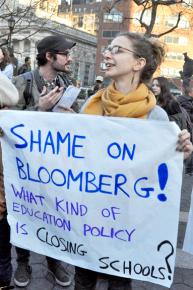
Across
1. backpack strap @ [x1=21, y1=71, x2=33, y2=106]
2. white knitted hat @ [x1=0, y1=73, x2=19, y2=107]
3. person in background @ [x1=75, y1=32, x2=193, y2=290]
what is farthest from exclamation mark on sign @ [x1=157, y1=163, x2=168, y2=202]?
backpack strap @ [x1=21, y1=71, x2=33, y2=106]

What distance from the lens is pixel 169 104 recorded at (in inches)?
216

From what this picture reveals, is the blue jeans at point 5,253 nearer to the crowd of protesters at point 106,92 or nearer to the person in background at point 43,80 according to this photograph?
the crowd of protesters at point 106,92

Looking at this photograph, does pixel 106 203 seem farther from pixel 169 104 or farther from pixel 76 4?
pixel 76 4

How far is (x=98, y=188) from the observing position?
252cm

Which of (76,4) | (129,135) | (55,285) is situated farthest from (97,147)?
(76,4)

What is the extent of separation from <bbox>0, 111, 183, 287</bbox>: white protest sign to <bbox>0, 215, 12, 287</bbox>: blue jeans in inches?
15.9

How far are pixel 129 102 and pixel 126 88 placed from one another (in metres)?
0.12

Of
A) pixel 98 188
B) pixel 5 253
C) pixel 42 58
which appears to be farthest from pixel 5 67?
pixel 98 188

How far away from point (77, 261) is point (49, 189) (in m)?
0.45

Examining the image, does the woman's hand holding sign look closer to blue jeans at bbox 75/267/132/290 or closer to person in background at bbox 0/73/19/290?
blue jeans at bbox 75/267/132/290

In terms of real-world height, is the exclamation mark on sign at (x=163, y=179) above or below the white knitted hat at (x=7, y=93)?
below

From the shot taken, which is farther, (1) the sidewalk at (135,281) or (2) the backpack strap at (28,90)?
(1) the sidewalk at (135,281)

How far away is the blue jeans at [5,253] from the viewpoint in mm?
3145

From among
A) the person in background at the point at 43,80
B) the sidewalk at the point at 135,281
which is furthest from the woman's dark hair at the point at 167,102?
the person in background at the point at 43,80
